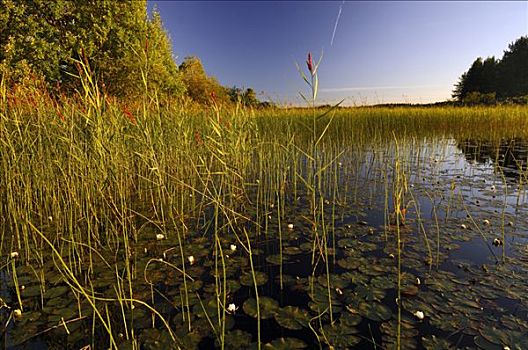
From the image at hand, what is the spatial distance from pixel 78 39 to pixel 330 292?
18.6m

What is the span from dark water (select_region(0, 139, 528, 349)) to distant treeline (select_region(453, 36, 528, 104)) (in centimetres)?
4251

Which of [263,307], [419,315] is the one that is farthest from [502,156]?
[263,307]

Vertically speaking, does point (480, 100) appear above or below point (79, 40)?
below

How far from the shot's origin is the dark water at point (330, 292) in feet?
5.84

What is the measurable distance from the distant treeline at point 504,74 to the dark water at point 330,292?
42514mm

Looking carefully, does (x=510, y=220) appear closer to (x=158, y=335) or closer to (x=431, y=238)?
(x=431, y=238)

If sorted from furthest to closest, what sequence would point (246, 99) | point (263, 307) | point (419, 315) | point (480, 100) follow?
point (480, 100) → point (246, 99) → point (263, 307) → point (419, 315)

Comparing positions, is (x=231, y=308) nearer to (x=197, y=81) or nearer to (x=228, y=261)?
(x=228, y=261)

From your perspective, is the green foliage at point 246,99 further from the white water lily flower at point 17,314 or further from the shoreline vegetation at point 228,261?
the white water lily flower at point 17,314

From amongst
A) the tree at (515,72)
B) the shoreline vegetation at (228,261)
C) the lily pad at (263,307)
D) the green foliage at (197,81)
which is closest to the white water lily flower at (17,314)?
the shoreline vegetation at (228,261)

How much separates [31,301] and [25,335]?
435 millimetres

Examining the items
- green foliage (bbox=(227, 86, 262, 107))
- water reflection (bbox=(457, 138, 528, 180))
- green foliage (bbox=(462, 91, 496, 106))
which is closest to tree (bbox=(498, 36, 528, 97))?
green foliage (bbox=(462, 91, 496, 106))

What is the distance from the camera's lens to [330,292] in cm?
222

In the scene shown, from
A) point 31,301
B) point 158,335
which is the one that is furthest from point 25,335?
point 158,335
